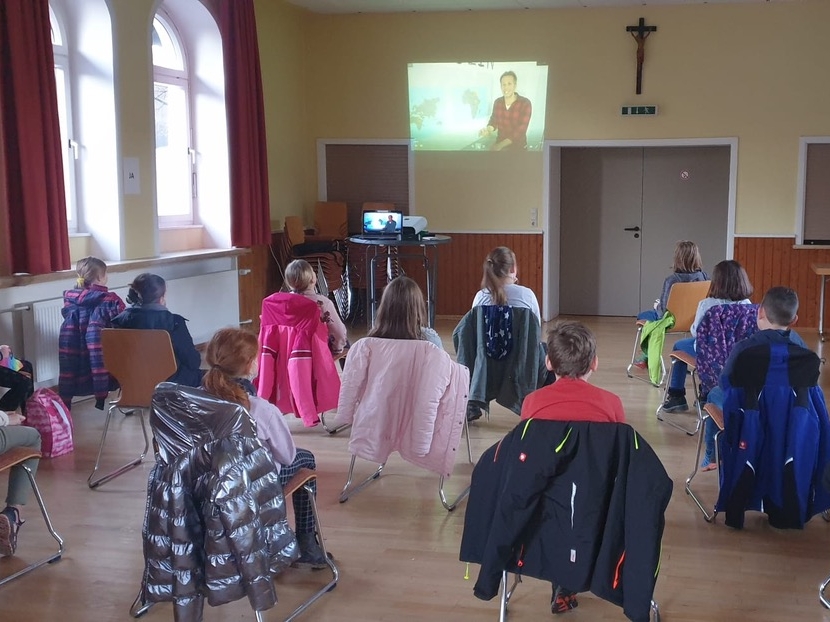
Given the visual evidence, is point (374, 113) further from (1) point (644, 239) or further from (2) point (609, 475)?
(2) point (609, 475)

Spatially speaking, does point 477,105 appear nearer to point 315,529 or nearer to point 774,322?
point 774,322

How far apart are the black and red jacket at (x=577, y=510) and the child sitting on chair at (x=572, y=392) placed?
0.11 ft

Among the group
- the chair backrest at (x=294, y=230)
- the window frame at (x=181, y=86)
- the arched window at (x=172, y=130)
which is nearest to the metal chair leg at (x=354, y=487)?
the window frame at (x=181, y=86)

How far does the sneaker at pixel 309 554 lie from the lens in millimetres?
3344

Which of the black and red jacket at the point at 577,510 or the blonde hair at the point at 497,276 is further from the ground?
the blonde hair at the point at 497,276

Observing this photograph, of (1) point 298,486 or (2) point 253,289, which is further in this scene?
(2) point 253,289

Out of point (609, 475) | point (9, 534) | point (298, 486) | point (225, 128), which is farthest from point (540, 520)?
point (225, 128)

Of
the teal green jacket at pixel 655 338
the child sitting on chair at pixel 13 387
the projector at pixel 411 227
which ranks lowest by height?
the teal green jacket at pixel 655 338

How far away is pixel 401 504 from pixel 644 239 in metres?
6.43

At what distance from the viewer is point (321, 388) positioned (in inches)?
193

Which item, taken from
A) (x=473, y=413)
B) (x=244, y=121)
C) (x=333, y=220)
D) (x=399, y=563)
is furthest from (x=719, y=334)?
(x=333, y=220)

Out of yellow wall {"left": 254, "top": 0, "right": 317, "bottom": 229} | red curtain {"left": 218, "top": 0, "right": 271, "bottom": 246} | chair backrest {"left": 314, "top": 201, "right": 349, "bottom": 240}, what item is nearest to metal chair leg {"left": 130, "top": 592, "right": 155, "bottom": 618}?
red curtain {"left": 218, "top": 0, "right": 271, "bottom": 246}

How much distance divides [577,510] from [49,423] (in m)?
3.37

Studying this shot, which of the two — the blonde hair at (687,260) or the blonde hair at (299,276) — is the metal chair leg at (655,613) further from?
the blonde hair at (687,260)
